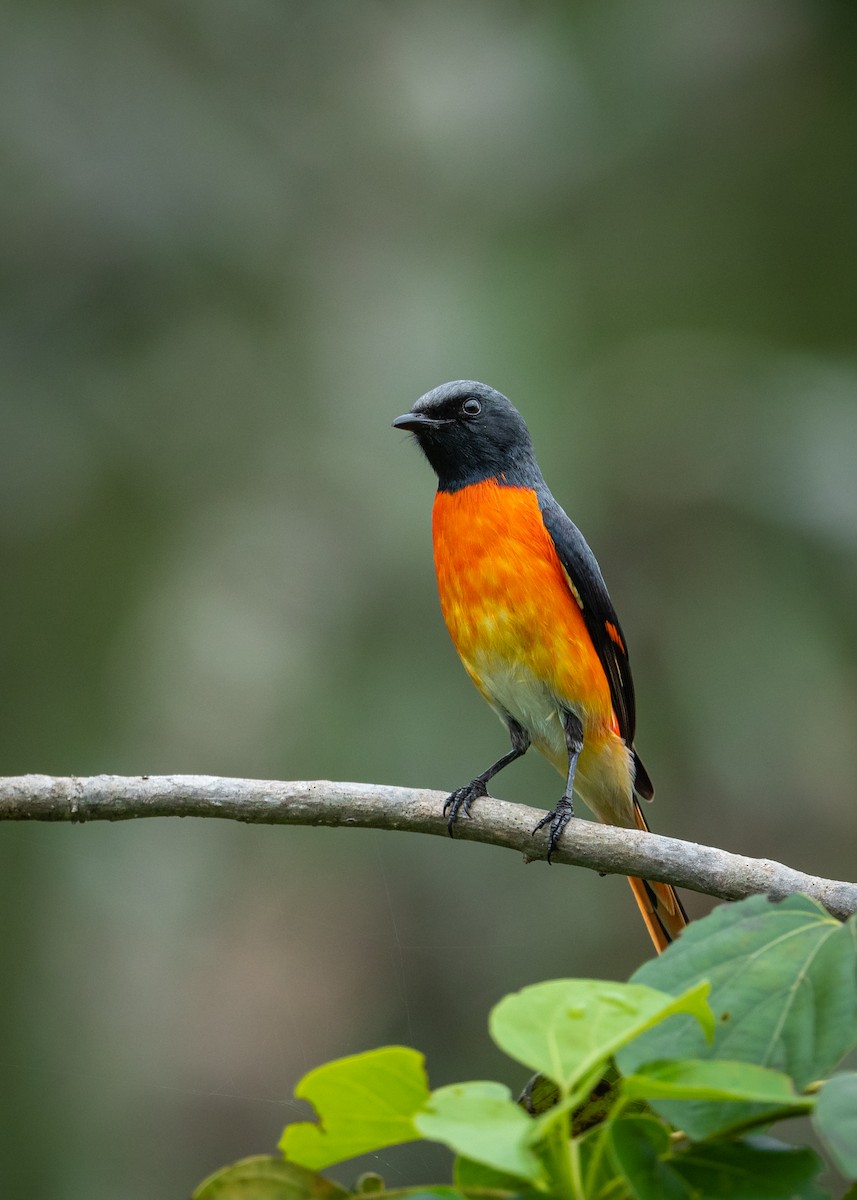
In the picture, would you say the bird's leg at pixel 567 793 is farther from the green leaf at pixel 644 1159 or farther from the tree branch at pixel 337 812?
the green leaf at pixel 644 1159

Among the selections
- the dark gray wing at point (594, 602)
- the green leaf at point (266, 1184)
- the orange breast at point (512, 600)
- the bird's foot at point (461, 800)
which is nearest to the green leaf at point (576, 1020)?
the green leaf at point (266, 1184)

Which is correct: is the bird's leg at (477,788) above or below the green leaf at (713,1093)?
below

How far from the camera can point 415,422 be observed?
4355 millimetres

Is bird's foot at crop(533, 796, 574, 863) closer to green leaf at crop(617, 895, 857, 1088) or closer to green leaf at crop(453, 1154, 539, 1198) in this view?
green leaf at crop(617, 895, 857, 1088)

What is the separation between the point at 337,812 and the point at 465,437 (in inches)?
76.9

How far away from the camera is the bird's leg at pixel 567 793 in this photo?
326 centimetres

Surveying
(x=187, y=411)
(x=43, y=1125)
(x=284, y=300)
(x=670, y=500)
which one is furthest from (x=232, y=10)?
(x=43, y=1125)

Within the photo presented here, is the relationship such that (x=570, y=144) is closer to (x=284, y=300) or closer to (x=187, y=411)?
(x=284, y=300)

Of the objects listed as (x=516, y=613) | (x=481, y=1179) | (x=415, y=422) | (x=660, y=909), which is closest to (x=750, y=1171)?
(x=481, y=1179)

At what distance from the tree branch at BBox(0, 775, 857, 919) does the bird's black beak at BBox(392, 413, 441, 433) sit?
1.74 meters

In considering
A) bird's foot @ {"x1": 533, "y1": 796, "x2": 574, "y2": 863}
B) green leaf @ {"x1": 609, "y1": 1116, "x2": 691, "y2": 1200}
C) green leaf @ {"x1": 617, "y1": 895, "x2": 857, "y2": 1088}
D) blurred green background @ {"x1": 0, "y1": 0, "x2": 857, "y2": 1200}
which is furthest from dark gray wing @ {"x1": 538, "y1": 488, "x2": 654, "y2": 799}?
green leaf @ {"x1": 609, "y1": 1116, "x2": 691, "y2": 1200}

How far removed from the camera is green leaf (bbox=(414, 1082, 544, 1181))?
2.31ft

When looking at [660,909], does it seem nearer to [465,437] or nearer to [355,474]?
[465,437]

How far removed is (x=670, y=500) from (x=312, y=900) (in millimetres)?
3148
